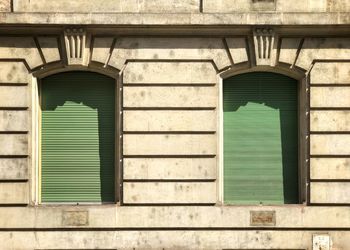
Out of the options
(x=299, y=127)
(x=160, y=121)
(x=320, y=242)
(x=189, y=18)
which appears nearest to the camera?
(x=189, y=18)

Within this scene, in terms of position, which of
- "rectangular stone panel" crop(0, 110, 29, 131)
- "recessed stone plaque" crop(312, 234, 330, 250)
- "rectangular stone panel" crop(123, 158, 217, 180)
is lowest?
"recessed stone plaque" crop(312, 234, 330, 250)

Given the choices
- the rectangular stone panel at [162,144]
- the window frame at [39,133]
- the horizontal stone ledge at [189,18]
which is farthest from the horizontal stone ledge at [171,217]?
the horizontal stone ledge at [189,18]

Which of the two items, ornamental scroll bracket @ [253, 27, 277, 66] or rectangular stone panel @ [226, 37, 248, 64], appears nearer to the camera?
ornamental scroll bracket @ [253, 27, 277, 66]

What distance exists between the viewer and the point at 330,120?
44.7ft

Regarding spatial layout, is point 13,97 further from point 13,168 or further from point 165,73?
point 165,73

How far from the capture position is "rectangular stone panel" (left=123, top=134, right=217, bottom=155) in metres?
13.6

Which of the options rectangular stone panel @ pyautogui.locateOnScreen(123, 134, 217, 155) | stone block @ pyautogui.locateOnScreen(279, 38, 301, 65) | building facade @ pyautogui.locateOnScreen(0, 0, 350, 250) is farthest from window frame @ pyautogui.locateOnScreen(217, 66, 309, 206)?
rectangular stone panel @ pyautogui.locateOnScreen(123, 134, 217, 155)

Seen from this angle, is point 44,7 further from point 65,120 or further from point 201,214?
point 201,214

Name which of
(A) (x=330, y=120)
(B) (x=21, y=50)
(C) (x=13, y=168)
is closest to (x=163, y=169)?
(C) (x=13, y=168)

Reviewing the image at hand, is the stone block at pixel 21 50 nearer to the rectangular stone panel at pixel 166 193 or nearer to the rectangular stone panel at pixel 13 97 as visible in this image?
the rectangular stone panel at pixel 13 97

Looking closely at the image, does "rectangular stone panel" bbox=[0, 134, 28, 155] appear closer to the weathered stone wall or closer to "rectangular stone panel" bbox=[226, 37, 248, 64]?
the weathered stone wall

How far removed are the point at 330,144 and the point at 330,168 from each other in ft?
1.72

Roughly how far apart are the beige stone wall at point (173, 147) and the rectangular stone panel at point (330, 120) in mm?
22

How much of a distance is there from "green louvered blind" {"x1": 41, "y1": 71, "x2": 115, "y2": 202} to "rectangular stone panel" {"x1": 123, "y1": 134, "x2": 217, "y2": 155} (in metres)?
0.56
